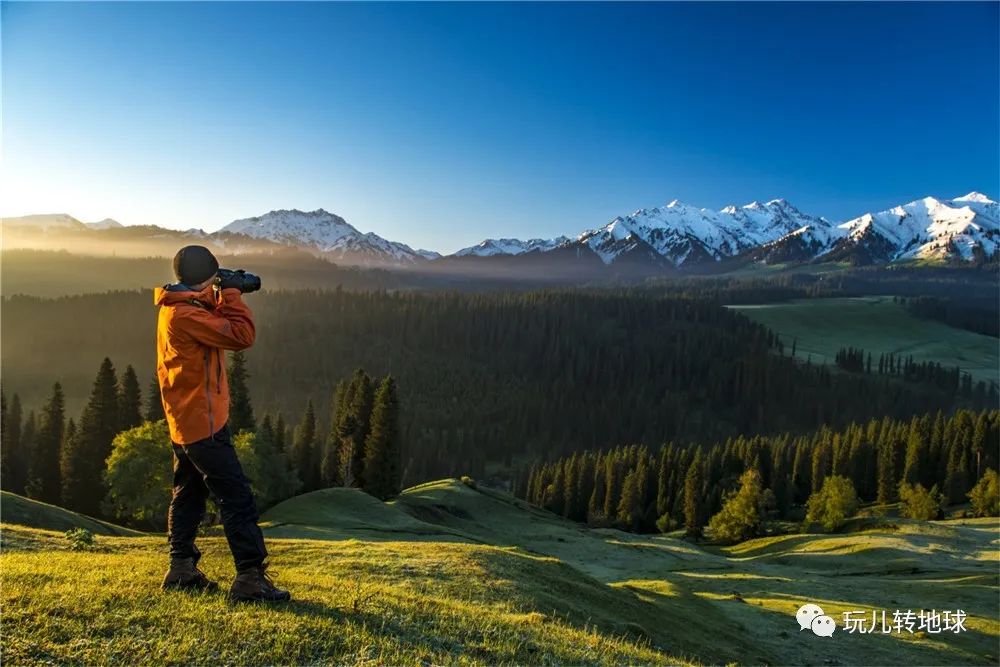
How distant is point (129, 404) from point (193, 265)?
2969 inches

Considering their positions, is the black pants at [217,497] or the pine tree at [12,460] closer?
the black pants at [217,497]

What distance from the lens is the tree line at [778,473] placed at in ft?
365

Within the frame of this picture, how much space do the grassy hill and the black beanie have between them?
215 inches

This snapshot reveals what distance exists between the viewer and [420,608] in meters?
12.0

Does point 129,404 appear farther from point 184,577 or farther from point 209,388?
point 209,388

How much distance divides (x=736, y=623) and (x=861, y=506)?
353 feet

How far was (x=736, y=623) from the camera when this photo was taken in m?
27.2

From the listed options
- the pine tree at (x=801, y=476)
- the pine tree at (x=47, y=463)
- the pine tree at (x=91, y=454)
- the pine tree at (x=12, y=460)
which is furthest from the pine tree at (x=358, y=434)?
the pine tree at (x=801, y=476)

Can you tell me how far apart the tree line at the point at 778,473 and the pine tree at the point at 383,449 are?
60.2 m

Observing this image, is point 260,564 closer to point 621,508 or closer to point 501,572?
point 501,572

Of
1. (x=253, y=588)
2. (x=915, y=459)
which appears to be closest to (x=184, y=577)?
(x=253, y=588)

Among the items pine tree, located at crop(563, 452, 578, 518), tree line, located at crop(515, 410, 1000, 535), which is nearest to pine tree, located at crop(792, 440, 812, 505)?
tree line, located at crop(515, 410, 1000, 535)

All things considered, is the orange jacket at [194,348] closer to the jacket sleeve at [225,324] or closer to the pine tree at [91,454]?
the jacket sleeve at [225,324]

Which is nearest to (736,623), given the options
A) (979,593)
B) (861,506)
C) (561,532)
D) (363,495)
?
(979,593)
